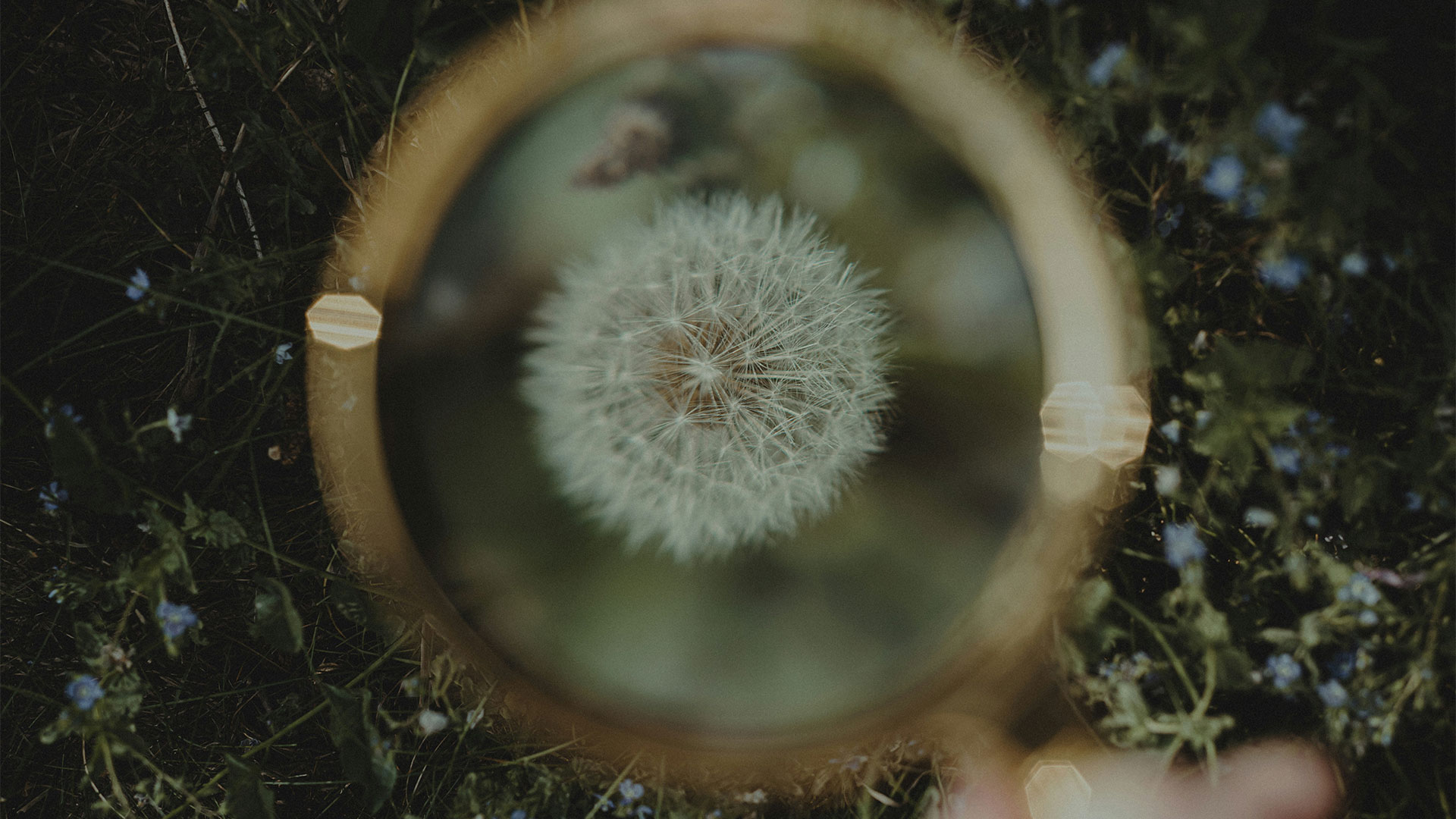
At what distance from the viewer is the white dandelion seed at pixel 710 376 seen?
51cm

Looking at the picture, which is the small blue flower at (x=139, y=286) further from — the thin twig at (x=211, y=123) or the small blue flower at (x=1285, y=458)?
the small blue flower at (x=1285, y=458)

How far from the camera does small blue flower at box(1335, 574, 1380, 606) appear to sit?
0.52 meters

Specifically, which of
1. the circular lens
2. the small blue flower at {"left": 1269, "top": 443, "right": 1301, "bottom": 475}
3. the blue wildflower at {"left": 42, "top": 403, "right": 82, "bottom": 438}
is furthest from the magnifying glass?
the blue wildflower at {"left": 42, "top": 403, "right": 82, "bottom": 438}

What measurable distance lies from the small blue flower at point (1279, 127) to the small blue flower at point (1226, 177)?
22mm

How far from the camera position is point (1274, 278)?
52cm

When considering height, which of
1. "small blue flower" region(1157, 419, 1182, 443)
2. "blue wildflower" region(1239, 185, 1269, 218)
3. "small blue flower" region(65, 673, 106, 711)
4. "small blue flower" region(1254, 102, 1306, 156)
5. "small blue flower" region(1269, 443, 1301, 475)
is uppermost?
"small blue flower" region(1254, 102, 1306, 156)

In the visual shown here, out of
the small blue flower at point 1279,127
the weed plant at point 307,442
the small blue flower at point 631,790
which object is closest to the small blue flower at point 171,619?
the weed plant at point 307,442

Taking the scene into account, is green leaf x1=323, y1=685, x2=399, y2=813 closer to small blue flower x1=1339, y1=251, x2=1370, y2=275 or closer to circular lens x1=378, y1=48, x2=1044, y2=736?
circular lens x1=378, y1=48, x2=1044, y2=736

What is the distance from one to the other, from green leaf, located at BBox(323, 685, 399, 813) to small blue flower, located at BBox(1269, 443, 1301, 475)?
68 centimetres

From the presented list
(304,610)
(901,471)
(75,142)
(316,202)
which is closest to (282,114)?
(316,202)

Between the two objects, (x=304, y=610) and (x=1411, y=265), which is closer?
(x=1411, y=265)

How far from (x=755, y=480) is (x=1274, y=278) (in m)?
0.38

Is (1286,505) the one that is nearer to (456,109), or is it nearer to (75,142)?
(456,109)

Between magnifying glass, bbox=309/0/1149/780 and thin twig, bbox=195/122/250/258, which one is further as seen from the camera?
thin twig, bbox=195/122/250/258
